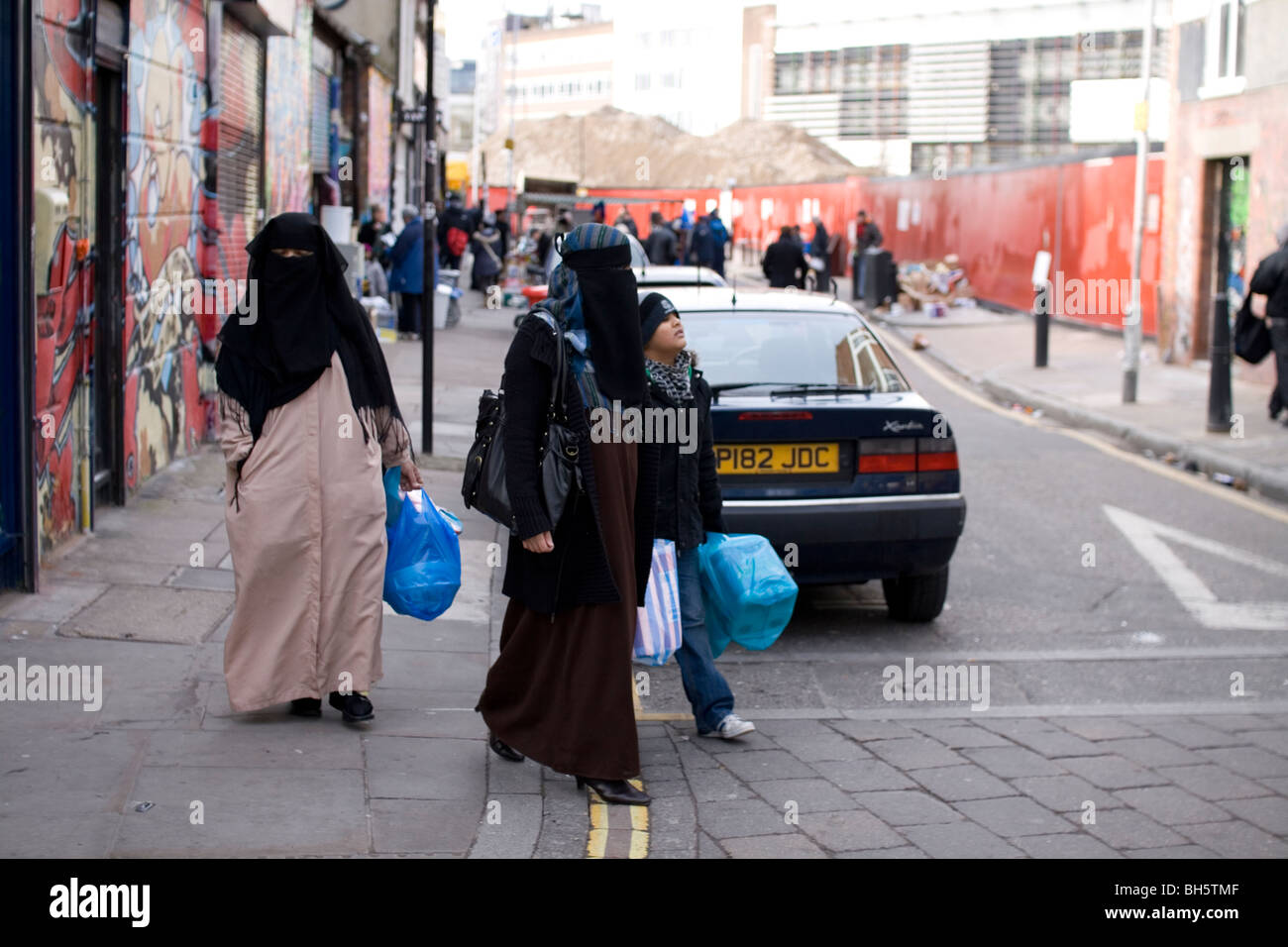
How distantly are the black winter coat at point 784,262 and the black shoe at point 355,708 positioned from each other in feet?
66.2

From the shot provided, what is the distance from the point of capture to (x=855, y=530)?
7.01 m

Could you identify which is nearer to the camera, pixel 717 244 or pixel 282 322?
pixel 282 322

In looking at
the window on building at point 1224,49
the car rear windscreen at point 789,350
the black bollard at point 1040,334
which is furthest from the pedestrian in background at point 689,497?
the window on building at point 1224,49

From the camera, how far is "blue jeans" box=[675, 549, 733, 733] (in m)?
5.59

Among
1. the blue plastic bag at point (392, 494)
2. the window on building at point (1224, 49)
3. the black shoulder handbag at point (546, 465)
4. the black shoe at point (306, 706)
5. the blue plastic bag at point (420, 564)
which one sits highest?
the window on building at point (1224, 49)

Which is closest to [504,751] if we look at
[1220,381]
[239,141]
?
[239,141]

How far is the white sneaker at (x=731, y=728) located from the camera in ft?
18.6

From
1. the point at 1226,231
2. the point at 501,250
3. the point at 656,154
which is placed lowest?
the point at 1226,231

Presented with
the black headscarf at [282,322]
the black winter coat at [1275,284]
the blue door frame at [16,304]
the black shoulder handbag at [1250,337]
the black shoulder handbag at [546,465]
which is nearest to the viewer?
the black shoulder handbag at [546,465]

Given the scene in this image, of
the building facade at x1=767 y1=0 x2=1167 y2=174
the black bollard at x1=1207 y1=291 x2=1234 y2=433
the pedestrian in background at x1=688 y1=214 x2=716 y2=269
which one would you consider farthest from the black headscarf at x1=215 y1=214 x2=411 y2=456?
the building facade at x1=767 y1=0 x2=1167 y2=174

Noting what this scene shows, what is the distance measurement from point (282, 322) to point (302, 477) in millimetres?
531

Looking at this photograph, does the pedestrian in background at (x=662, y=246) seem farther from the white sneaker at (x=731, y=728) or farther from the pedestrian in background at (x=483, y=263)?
the white sneaker at (x=731, y=728)

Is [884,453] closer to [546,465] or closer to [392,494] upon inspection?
[392,494]
